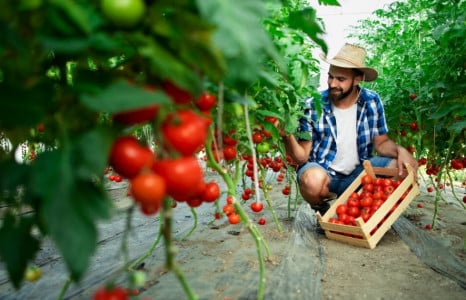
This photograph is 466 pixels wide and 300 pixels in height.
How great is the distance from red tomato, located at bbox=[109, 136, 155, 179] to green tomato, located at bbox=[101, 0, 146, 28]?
0.18 metres

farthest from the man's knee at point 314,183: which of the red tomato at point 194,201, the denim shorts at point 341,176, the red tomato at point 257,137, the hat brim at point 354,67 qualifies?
the red tomato at point 194,201

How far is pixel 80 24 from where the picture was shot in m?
0.54

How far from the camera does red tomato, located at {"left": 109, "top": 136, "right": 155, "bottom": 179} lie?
576 millimetres

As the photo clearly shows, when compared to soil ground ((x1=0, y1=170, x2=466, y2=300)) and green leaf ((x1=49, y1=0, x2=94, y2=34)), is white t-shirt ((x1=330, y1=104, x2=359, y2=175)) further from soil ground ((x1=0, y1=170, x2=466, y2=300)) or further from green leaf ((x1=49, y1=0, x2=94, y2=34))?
green leaf ((x1=49, y1=0, x2=94, y2=34))

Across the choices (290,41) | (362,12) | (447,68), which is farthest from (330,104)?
(362,12)

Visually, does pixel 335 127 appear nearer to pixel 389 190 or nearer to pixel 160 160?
pixel 389 190

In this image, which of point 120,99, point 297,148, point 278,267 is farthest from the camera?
point 297,148

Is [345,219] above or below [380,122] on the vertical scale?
below

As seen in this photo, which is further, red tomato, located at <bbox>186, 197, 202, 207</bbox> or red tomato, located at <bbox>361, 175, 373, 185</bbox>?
red tomato, located at <bbox>361, 175, 373, 185</bbox>

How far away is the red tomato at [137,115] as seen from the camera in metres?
0.58

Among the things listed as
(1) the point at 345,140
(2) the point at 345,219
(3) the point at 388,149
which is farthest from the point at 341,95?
Answer: (2) the point at 345,219

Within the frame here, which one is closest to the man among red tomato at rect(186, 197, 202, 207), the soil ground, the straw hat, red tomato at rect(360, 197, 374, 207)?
the straw hat

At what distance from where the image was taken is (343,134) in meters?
3.12

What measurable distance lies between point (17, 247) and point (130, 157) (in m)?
0.29
